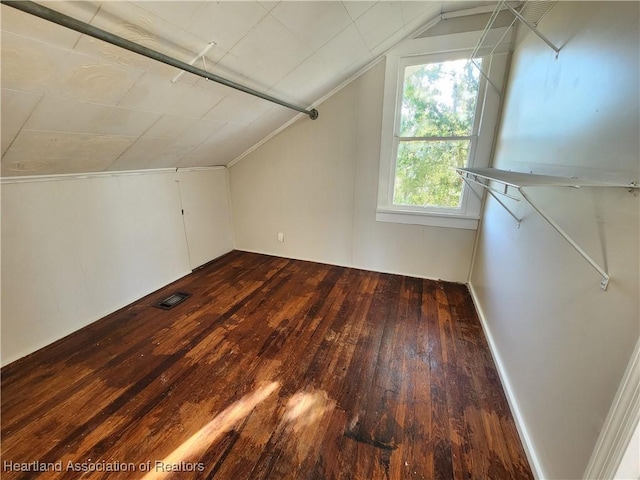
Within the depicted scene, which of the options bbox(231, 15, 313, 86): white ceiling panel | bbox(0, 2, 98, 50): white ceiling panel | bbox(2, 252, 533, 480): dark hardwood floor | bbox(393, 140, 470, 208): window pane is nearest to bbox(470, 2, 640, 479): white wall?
bbox(2, 252, 533, 480): dark hardwood floor

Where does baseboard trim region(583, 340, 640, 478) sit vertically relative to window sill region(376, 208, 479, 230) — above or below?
below

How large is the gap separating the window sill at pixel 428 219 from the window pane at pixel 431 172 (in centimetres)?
13

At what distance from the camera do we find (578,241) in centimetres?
110

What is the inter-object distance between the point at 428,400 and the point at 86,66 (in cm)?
247

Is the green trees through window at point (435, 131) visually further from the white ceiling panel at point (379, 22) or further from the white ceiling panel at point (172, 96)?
the white ceiling panel at point (172, 96)

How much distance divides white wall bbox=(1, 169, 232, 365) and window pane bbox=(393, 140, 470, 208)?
253cm

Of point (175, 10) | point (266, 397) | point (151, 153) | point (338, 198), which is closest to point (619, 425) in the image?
point (266, 397)

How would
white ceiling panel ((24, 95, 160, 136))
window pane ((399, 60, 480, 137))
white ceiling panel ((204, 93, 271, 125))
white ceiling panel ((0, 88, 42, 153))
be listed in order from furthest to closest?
window pane ((399, 60, 480, 137)) → white ceiling panel ((204, 93, 271, 125)) → white ceiling panel ((24, 95, 160, 136)) → white ceiling panel ((0, 88, 42, 153))

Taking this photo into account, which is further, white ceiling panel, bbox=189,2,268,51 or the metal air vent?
the metal air vent

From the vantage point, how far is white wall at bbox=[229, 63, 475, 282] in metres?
2.92

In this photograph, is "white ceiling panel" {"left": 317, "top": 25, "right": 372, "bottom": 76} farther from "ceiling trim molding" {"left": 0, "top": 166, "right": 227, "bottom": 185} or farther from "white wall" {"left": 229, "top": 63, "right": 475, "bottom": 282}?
"ceiling trim molding" {"left": 0, "top": 166, "right": 227, "bottom": 185}

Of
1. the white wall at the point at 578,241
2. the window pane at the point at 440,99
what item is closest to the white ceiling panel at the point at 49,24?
the white wall at the point at 578,241

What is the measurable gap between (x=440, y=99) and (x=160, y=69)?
240cm

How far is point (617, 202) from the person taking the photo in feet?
2.97
